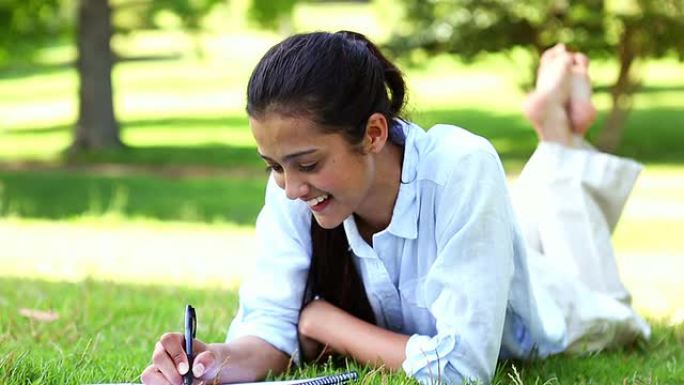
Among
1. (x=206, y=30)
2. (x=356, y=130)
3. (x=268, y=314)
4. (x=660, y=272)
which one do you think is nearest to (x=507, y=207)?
(x=356, y=130)

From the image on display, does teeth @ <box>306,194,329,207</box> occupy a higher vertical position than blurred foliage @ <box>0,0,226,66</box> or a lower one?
higher

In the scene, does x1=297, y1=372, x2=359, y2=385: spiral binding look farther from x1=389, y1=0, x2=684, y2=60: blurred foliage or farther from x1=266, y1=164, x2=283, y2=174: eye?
x1=389, y1=0, x2=684, y2=60: blurred foliage

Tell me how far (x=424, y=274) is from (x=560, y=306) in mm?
809

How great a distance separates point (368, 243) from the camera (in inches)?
134

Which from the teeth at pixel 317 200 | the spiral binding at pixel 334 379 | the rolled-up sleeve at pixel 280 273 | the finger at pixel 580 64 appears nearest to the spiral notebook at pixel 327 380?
the spiral binding at pixel 334 379

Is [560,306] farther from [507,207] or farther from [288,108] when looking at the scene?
[288,108]

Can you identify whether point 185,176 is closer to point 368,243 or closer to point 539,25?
point 539,25

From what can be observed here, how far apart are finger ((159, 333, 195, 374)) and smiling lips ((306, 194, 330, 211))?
1.53 ft

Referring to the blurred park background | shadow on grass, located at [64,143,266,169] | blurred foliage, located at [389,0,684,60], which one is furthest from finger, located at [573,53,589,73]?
shadow on grass, located at [64,143,266,169]

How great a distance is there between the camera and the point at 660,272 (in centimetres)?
752

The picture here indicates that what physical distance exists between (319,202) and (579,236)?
1648 mm

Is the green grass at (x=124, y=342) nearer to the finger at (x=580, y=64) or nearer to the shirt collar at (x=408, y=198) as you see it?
the shirt collar at (x=408, y=198)

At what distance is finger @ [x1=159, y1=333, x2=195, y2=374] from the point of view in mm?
2963

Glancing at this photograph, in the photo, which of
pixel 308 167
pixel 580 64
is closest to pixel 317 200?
pixel 308 167
